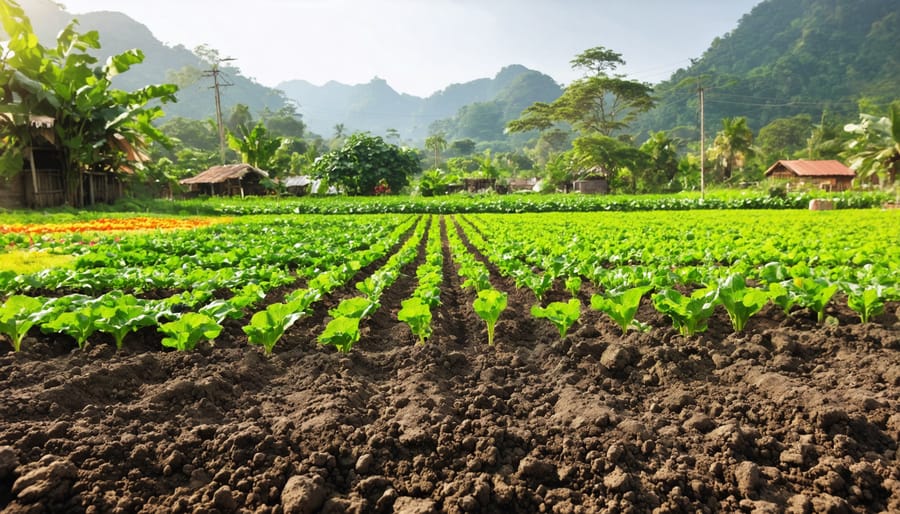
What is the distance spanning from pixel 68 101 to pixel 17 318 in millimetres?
20925

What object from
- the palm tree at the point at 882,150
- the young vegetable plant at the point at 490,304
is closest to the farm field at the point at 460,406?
the young vegetable plant at the point at 490,304

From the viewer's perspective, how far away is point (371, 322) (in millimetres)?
5012

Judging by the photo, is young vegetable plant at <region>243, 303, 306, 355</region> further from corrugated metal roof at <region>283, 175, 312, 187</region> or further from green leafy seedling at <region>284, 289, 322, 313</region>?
corrugated metal roof at <region>283, 175, 312, 187</region>

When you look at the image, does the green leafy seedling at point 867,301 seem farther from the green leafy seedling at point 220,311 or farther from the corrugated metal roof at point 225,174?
the corrugated metal roof at point 225,174

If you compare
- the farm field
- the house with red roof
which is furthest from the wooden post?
the house with red roof

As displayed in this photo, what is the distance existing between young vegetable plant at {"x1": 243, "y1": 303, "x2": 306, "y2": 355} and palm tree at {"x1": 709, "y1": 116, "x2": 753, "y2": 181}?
190 feet

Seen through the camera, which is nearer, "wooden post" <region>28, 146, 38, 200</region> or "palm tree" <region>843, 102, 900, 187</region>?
"wooden post" <region>28, 146, 38, 200</region>

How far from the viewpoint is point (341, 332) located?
3.77m

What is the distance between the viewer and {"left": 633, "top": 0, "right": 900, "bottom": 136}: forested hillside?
87.2 meters

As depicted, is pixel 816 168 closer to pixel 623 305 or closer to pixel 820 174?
pixel 820 174

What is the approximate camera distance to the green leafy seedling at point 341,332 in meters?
3.74

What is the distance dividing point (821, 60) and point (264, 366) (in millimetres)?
124041

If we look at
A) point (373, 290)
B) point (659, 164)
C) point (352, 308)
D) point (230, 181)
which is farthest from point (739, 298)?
point (659, 164)

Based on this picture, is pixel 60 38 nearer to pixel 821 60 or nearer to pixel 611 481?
pixel 611 481
